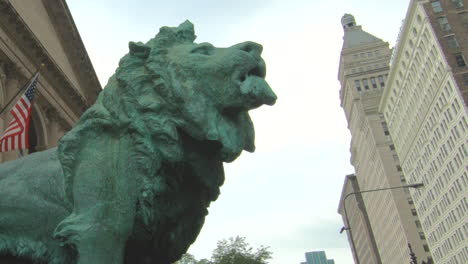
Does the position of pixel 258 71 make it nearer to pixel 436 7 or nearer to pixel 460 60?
pixel 460 60

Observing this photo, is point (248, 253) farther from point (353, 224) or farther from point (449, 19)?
point (353, 224)

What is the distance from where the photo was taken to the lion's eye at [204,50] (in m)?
2.64

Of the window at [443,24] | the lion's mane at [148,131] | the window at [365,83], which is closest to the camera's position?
the lion's mane at [148,131]

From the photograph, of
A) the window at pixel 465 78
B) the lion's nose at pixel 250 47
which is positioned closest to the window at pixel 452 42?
the window at pixel 465 78

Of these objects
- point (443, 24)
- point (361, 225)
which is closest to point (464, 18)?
point (443, 24)

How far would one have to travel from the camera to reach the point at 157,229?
241 centimetres

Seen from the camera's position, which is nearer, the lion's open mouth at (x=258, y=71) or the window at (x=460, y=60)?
the lion's open mouth at (x=258, y=71)

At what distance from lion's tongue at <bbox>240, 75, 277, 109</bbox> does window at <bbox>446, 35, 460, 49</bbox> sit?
62.4 m

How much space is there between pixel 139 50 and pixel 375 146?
97204 millimetres

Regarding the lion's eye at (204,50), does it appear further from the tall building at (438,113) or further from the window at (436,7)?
the window at (436,7)

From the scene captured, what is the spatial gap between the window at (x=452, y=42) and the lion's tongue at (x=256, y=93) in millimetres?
62395

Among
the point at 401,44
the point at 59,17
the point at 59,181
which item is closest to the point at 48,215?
the point at 59,181

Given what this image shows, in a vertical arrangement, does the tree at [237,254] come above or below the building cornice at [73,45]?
below

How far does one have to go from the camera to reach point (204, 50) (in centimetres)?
266
